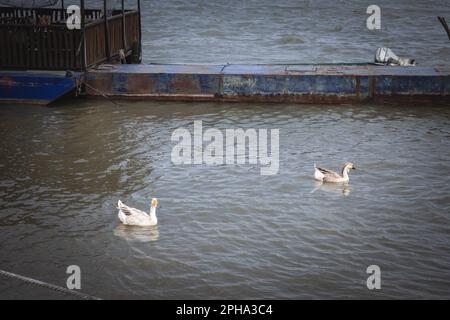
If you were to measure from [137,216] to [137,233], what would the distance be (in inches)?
10.2

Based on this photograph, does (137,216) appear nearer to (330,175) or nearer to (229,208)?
(229,208)

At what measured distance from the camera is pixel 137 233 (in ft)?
35.6

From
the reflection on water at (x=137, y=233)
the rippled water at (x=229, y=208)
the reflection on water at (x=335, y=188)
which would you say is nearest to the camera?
the rippled water at (x=229, y=208)

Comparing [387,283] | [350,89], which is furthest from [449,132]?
[387,283]

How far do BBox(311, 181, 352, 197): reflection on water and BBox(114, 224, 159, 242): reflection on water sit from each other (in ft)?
10.5

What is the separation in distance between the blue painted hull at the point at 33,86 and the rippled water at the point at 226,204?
0.38 meters

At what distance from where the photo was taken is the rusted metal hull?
18109 mm

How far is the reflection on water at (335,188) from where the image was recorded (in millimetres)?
12562

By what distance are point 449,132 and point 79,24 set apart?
944 cm

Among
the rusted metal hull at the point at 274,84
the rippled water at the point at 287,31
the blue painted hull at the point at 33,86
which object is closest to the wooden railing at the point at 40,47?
the blue painted hull at the point at 33,86

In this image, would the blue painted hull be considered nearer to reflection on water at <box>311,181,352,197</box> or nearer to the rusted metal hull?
the rusted metal hull

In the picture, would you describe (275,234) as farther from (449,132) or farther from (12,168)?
(449,132)

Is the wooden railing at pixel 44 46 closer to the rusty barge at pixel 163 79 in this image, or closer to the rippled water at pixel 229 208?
the rusty barge at pixel 163 79

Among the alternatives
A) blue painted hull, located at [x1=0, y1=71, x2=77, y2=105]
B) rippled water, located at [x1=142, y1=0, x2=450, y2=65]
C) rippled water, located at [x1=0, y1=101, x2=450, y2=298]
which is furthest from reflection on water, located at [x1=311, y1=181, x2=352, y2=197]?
rippled water, located at [x1=142, y1=0, x2=450, y2=65]
